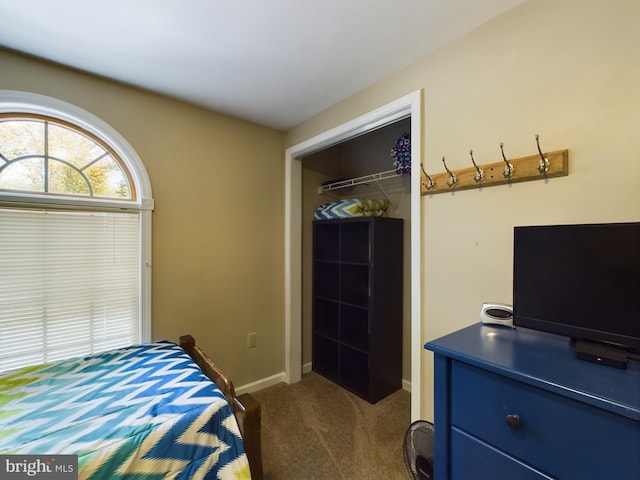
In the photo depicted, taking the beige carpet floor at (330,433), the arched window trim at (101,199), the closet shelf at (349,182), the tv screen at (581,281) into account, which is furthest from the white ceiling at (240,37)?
the beige carpet floor at (330,433)

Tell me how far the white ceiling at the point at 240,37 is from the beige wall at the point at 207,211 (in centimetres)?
16

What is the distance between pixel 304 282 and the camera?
2797 millimetres

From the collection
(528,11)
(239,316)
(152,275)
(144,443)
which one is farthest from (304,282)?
(528,11)

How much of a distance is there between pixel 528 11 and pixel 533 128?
0.50m

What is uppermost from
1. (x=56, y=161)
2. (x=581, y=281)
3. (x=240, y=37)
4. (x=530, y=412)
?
(x=240, y=37)

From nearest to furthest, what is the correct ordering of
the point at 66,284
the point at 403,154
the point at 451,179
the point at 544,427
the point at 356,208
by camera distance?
the point at 544,427
the point at 451,179
the point at 66,284
the point at 403,154
the point at 356,208

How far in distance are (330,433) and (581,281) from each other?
1745 millimetres

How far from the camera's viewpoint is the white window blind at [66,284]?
4.96 ft

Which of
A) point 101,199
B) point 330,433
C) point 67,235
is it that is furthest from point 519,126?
point 67,235

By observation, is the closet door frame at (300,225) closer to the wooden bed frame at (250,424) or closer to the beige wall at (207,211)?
the beige wall at (207,211)

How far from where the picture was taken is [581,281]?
2.96ft

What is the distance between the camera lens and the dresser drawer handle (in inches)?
30.2

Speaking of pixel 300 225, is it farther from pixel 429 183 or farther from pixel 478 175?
pixel 478 175

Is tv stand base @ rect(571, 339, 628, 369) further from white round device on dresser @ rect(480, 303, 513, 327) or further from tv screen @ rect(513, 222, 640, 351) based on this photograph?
white round device on dresser @ rect(480, 303, 513, 327)
